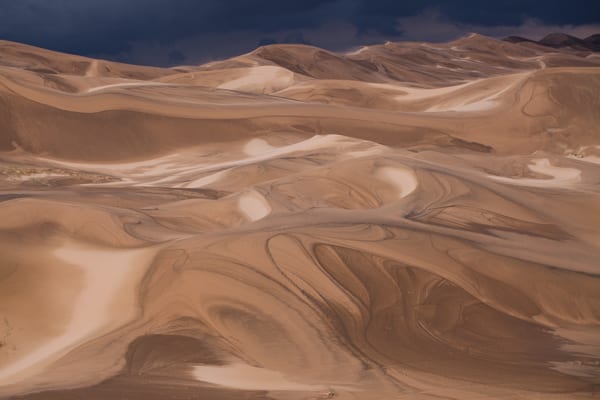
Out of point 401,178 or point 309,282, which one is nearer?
point 309,282

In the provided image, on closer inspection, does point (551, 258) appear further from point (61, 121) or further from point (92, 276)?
point (61, 121)

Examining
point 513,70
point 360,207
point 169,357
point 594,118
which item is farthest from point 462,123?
point 513,70

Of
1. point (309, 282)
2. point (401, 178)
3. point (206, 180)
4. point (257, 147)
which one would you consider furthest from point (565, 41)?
point (309, 282)

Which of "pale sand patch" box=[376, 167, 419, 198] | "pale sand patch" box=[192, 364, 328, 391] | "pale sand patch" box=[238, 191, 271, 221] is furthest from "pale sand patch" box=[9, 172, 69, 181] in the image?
"pale sand patch" box=[192, 364, 328, 391]

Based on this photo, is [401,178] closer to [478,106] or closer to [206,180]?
[206,180]

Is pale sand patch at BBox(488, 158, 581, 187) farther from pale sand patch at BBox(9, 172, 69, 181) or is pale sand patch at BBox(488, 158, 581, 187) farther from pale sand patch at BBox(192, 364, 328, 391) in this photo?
pale sand patch at BBox(9, 172, 69, 181)
